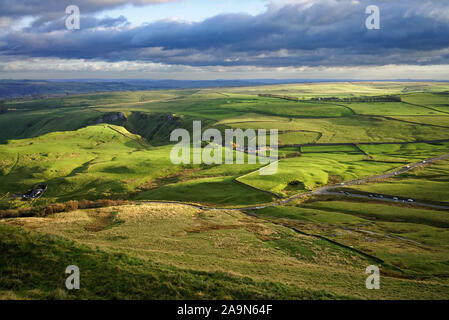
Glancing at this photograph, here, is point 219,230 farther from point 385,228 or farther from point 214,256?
point 385,228

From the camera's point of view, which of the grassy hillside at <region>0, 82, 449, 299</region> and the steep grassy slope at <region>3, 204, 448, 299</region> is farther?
the grassy hillside at <region>0, 82, 449, 299</region>

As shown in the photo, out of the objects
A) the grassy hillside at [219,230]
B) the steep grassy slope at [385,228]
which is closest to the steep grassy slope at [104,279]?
the grassy hillside at [219,230]

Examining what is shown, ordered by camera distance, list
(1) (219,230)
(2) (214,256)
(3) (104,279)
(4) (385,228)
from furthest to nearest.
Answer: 1. (4) (385,228)
2. (1) (219,230)
3. (2) (214,256)
4. (3) (104,279)

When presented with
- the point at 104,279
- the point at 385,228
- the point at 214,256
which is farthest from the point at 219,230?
the point at 385,228

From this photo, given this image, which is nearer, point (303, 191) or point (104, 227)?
point (104, 227)

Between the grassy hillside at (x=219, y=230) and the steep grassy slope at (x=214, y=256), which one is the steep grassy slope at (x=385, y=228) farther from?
the steep grassy slope at (x=214, y=256)

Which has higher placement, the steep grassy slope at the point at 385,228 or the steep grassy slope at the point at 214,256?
the steep grassy slope at the point at 214,256

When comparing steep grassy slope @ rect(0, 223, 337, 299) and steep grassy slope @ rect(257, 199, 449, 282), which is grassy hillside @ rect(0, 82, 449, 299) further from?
steep grassy slope @ rect(257, 199, 449, 282)

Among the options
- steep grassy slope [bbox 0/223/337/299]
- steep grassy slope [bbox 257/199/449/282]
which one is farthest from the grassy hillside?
steep grassy slope [bbox 257/199/449/282]

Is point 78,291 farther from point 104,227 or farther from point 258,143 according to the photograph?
point 258,143
